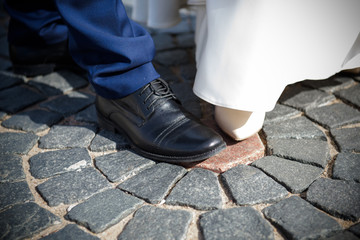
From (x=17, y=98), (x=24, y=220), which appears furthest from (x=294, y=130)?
(x=17, y=98)

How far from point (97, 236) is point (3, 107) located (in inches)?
53.2

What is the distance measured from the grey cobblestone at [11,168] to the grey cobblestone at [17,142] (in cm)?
5

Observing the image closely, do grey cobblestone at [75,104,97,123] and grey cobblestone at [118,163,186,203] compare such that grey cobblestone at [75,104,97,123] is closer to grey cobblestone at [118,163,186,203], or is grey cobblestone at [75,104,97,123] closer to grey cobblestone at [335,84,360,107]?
grey cobblestone at [118,163,186,203]

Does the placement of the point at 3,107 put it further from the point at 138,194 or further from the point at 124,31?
the point at 138,194

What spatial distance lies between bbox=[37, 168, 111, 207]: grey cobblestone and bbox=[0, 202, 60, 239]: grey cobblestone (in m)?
0.07

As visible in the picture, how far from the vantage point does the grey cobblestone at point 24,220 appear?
46.8 inches

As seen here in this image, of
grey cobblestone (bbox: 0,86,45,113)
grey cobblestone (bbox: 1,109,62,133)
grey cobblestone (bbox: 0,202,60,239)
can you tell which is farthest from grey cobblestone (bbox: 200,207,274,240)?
grey cobblestone (bbox: 0,86,45,113)

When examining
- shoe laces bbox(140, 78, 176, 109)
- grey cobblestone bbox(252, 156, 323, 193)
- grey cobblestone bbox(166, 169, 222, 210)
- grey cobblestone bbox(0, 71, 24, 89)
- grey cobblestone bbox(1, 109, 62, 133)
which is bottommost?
grey cobblestone bbox(0, 71, 24, 89)

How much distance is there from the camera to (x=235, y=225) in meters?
1.20

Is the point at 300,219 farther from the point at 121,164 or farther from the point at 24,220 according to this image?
the point at 24,220

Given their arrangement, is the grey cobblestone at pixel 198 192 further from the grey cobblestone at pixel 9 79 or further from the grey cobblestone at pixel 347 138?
the grey cobblestone at pixel 9 79

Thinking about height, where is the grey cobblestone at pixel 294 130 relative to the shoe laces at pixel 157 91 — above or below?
below

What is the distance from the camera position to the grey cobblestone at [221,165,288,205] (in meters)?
1.33

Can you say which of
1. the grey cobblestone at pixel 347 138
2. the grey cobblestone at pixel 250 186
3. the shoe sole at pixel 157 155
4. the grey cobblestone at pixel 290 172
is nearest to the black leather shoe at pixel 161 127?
the shoe sole at pixel 157 155
